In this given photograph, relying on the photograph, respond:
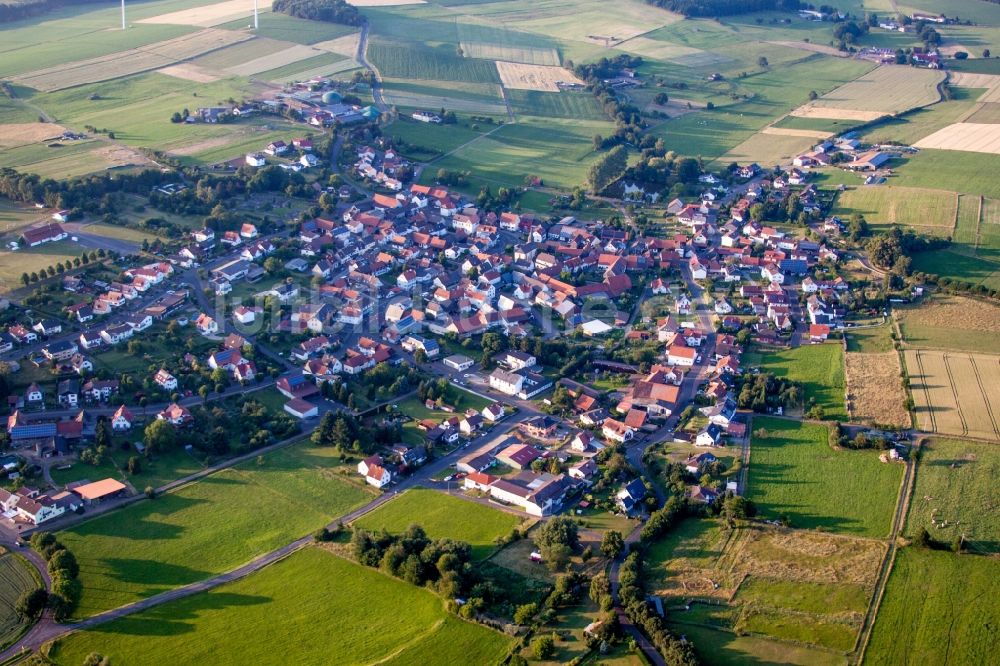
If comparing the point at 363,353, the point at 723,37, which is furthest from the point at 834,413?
the point at 723,37

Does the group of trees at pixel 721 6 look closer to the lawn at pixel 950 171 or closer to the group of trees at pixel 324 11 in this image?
the group of trees at pixel 324 11

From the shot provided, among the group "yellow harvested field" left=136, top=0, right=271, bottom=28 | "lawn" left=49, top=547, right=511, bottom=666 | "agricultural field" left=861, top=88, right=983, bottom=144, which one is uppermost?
"yellow harvested field" left=136, top=0, right=271, bottom=28

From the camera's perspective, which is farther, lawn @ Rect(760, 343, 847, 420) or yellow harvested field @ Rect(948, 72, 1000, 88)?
yellow harvested field @ Rect(948, 72, 1000, 88)

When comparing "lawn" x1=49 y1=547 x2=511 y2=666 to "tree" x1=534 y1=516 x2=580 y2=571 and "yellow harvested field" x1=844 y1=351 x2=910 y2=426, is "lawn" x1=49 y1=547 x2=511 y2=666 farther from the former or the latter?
"yellow harvested field" x1=844 y1=351 x2=910 y2=426

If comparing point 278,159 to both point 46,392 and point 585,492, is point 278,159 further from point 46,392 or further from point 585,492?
point 585,492

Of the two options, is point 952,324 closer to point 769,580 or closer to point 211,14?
point 769,580

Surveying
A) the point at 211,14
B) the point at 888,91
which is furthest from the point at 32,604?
the point at 211,14

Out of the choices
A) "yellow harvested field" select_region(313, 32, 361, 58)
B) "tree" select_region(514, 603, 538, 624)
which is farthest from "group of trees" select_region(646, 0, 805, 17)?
"tree" select_region(514, 603, 538, 624)
